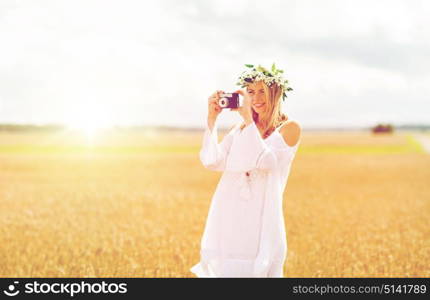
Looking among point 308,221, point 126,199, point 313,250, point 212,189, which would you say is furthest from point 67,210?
point 212,189

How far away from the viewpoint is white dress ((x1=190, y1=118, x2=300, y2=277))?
4.81 meters

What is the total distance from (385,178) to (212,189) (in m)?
10.2

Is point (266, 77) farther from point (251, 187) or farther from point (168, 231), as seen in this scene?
point (168, 231)

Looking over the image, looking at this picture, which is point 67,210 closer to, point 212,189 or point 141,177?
point 212,189

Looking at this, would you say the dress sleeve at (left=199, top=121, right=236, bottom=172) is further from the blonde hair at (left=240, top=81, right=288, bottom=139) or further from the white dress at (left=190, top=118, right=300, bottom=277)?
the blonde hair at (left=240, top=81, right=288, bottom=139)

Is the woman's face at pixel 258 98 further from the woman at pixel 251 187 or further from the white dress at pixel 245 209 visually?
the white dress at pixel 245 209

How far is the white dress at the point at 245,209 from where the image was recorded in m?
4.81

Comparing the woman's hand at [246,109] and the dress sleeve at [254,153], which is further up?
the woman's hand at [246,109]

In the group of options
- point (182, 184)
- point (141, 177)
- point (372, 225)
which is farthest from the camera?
point (141, 177)

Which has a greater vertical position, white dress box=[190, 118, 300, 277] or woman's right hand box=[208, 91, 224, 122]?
woman's right hand box=[208, 91, 224, 122]

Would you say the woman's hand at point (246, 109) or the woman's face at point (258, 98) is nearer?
the woman's hand at point (246, 109)

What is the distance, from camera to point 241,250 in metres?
4.90

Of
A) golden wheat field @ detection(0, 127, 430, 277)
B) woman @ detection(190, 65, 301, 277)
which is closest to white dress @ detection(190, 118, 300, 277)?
woman @ detection(190, 65, 301, 277)

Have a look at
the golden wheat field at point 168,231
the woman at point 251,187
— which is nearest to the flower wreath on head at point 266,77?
the woman at point 251,187
